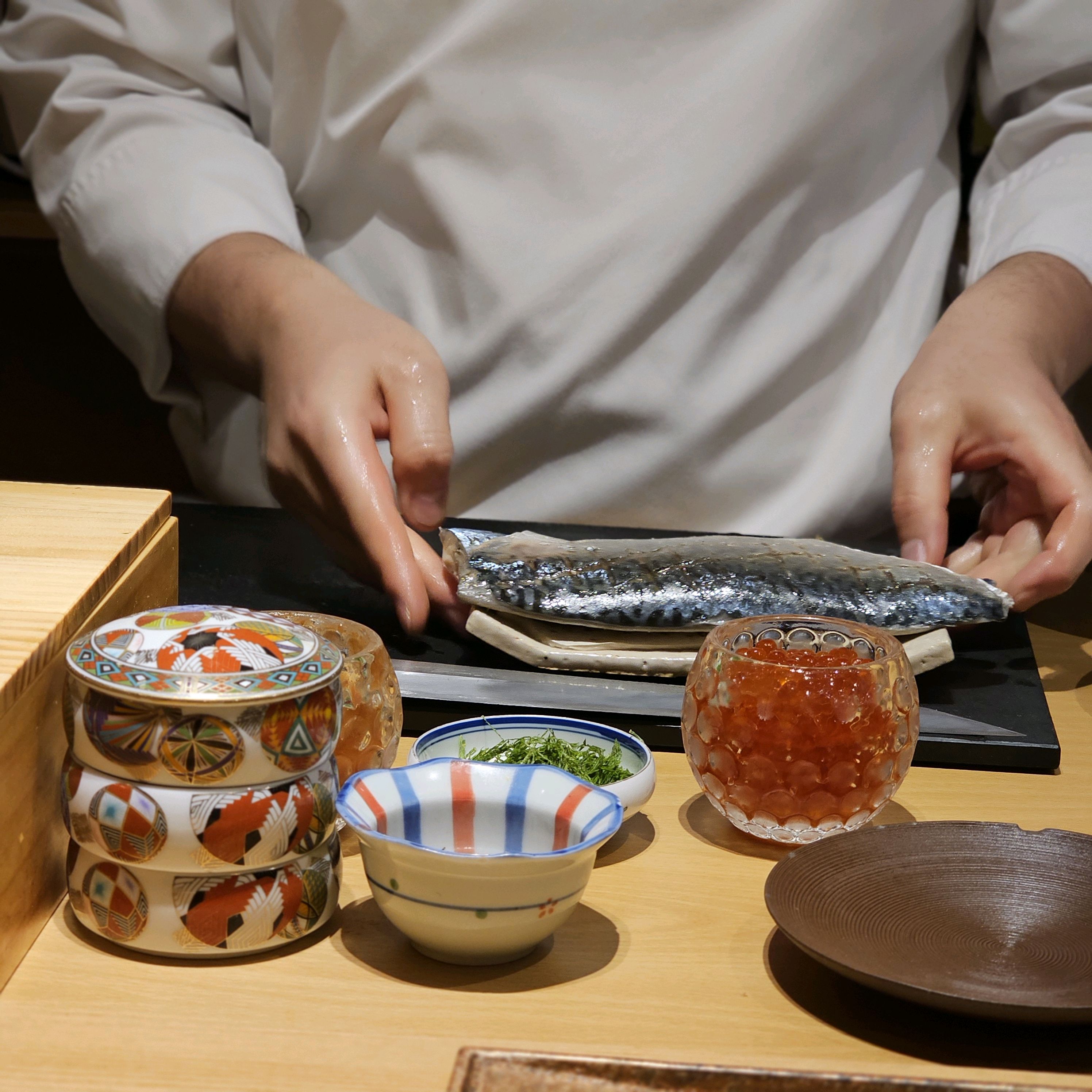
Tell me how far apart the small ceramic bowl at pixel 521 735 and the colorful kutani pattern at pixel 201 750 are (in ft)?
0.74

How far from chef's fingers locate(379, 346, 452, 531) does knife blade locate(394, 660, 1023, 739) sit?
0.72 ft

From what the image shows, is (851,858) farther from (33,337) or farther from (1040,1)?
(33,337)

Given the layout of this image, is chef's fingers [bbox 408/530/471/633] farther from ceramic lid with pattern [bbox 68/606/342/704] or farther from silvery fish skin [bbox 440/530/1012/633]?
ceramic lid with pattern [bbox 68/606/342/704]

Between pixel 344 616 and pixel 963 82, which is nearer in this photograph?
pixel 344 616

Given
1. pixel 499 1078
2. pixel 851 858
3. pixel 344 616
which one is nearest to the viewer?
pixel 499 1078

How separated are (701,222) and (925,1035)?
3.93ft

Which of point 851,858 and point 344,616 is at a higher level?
point 851,858

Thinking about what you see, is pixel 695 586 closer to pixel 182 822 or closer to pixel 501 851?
pixel 501 851

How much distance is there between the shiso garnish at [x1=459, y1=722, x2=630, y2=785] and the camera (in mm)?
867

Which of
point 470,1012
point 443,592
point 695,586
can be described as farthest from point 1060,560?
point 470,1012

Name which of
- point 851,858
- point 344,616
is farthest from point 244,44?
point 851,858

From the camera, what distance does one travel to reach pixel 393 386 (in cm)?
126

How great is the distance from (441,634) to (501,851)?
494mm

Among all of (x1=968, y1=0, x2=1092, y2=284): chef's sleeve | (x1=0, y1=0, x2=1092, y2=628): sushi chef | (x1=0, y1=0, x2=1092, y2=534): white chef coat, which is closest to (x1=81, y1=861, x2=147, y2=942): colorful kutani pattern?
(x1=0, y1=0, x2=1092, y2=628): sushi chef
